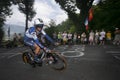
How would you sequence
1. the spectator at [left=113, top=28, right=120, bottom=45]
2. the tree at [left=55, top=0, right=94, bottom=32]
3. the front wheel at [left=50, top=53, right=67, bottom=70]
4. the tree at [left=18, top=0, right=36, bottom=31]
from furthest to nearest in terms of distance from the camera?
the tree at [left=18, top=0, right=36, bottom=31] < the tree at [left=55, top=0, right=94, bottom=32] < the spectator at [left=113, top=28, right=120, bottom=45] < the front wheel at [left=50, top=53, right=67, bottom=70]

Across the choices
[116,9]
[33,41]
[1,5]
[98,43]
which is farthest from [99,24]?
[33,41]

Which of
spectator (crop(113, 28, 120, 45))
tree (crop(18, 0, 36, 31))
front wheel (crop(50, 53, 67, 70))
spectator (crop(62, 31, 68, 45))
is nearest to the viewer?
front wheel (crop(50, 53, 67, 70))

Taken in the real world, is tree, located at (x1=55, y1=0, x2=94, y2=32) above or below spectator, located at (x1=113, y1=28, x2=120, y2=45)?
above

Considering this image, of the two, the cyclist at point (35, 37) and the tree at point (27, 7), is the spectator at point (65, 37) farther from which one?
the tree at point (27, 7)

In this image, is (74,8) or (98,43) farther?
(74,8)

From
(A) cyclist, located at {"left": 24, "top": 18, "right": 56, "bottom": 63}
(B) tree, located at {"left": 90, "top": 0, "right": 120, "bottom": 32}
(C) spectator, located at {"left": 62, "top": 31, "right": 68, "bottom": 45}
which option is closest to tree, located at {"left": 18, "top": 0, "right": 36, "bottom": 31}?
(B) tree, located at {"left": 90, "top": 0, "right": 120, "bottom": 32}

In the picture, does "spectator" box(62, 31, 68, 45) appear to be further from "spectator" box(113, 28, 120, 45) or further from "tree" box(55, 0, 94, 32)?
"tree" box(55, 0, 94, 32)

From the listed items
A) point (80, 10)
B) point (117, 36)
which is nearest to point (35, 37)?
point (117, 36)

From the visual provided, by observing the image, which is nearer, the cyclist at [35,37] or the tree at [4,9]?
the cyclist at [35,37]

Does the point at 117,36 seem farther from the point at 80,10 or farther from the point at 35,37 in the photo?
the point at 80,10

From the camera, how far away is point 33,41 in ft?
43.0

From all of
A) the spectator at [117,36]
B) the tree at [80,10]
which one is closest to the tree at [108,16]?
the tree at [80,10]

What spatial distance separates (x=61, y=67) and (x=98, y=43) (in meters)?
20.9

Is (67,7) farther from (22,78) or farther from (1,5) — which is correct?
(22,78)
